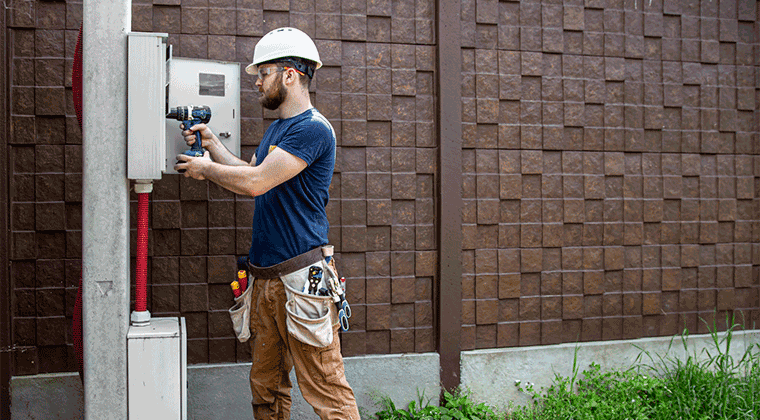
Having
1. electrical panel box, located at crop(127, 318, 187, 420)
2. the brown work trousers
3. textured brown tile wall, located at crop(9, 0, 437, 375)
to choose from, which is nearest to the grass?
textured brown tile wall, located at crop(9, 0, 437, 375)

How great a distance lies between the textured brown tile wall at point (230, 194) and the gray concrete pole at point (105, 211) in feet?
3.49

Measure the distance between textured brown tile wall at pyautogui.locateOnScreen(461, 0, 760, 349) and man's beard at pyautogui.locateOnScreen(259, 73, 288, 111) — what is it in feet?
4.66

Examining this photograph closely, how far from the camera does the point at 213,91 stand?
9.75 ft

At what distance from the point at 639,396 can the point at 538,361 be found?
65 cm

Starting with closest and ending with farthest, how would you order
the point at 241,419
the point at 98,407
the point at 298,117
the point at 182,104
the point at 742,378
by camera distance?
the point at 98,407 → the point at 298,117 → the point at 182,104 → the point at 241,419 → the point at 742,378

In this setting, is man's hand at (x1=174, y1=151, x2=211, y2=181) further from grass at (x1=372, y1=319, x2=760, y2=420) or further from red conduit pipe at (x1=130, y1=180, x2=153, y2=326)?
grass at (x1=372, y1=319, x2=760, y2=420)

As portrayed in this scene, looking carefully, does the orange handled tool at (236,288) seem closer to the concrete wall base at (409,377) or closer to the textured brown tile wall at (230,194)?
the textured brown tile wall at (230,194)

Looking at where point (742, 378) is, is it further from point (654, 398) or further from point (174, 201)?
point (174, 201)

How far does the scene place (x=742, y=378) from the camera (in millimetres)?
3865

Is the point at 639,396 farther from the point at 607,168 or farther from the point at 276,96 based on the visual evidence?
the point at 276,96

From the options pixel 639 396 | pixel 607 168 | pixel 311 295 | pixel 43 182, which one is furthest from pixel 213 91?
pixel 639 396

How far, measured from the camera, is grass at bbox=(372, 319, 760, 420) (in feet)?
11.6

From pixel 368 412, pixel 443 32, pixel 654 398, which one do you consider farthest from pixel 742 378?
pixel 443 32

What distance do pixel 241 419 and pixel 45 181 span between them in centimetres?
168
